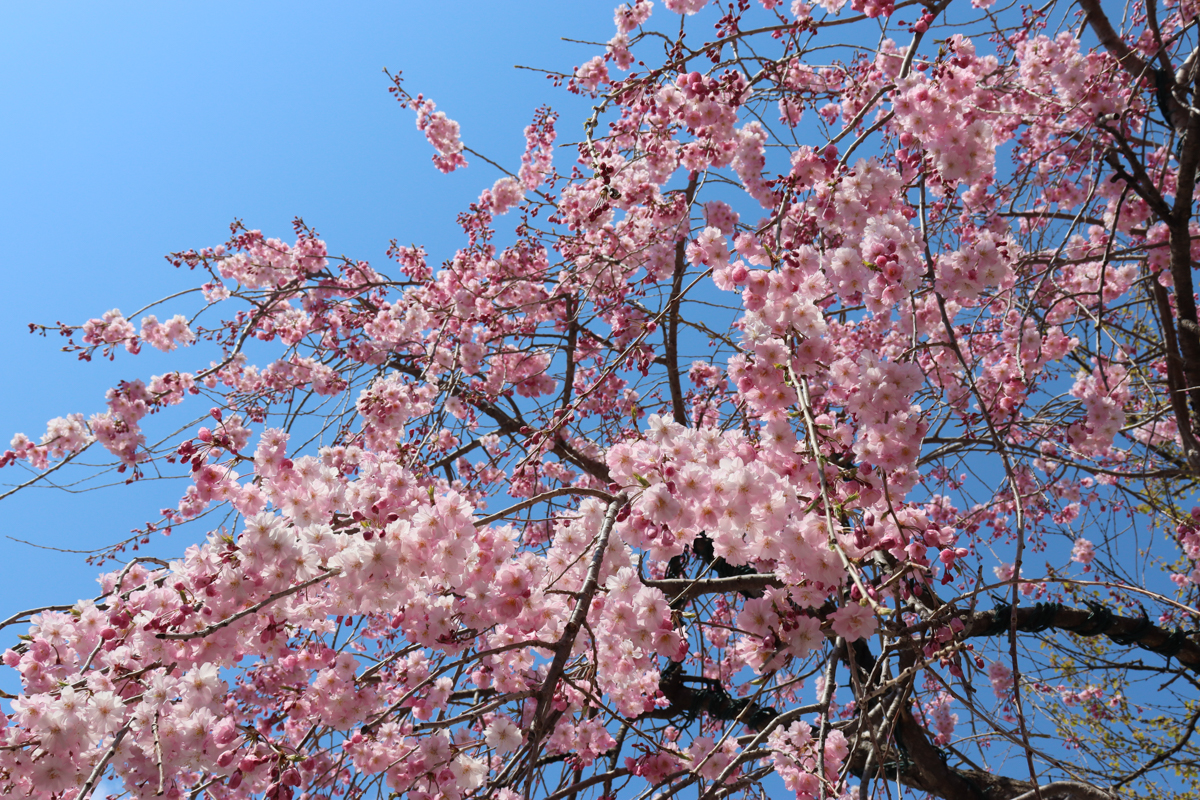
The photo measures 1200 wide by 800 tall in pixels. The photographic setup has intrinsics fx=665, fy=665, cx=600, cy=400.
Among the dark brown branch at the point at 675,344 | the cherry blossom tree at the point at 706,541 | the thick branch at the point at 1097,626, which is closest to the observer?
the cherry blossom tree at the point at 706,541

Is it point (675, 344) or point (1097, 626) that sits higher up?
point (675, 344)

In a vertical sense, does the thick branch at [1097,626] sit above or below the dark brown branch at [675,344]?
below

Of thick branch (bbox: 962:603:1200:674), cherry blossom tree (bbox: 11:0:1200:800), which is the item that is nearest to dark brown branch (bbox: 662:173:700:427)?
cherry blossom tree (bbox: 11:0:1200:800)

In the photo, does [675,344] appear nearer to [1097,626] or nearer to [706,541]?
[706,541]

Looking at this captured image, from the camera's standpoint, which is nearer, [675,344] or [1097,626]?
[1097,626]

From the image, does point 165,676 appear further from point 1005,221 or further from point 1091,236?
point 1091,236

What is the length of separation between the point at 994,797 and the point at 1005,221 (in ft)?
10.8

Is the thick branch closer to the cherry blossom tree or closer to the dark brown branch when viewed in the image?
the cherry blossom tree

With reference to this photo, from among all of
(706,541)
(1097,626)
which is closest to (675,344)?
(706,541)

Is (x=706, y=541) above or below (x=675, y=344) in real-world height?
below

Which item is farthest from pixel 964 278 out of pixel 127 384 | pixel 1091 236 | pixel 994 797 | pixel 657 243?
pixel 127 384

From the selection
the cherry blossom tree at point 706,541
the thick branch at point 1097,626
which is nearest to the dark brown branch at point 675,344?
the cherry blossom tree at point 706,541

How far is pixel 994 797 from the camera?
3689mm

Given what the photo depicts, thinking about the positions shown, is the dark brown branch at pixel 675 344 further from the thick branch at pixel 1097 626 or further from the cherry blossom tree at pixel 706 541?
the thick branch at pixel 1097 626
